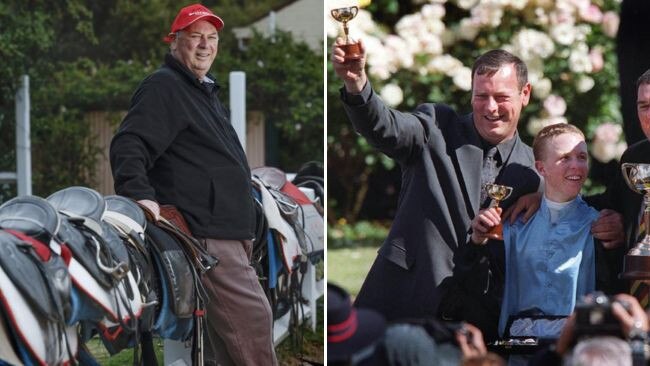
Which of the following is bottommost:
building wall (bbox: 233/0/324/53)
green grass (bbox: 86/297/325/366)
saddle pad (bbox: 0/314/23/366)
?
green grass (bbox: 86/297/325/366)

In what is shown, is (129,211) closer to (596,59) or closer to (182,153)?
(182,153)

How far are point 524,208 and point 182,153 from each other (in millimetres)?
754

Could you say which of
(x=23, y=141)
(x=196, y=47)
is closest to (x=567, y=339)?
(x=196, y=47)

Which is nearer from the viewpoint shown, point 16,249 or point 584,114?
point 16,249

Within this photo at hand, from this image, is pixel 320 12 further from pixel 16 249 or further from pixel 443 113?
pixel 16 249

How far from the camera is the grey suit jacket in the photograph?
2.70 m

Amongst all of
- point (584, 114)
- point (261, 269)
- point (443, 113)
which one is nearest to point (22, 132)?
point (584, 114)

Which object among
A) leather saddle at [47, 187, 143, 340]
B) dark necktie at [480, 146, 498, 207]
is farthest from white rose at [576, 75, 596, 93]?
leather saddle at [47, 187, 143, 340]

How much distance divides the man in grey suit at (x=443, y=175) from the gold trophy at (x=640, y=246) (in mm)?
356

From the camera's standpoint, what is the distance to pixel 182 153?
2.87m

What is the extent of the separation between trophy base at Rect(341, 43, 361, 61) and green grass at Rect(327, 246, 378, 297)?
2458mm

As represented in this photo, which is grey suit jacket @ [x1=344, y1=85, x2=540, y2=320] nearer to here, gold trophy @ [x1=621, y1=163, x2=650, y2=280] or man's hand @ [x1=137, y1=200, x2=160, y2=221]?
gold trophy @ [x1=621, y1=163, x2=650, y2=280]

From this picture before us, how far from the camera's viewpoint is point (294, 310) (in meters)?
3.97

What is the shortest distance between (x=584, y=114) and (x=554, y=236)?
97.8 inches
